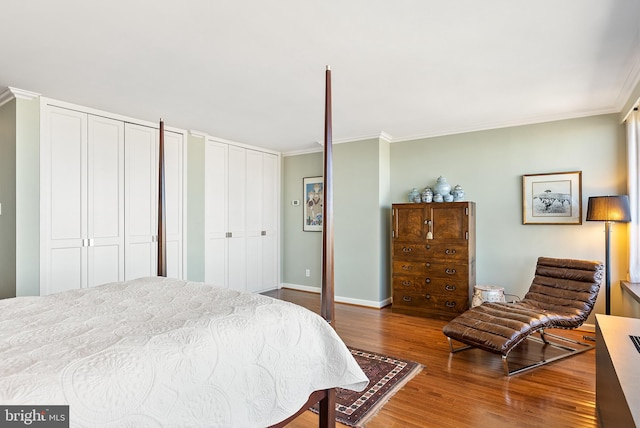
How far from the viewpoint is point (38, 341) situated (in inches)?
49.7

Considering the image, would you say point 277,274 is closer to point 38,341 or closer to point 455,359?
point 455,359

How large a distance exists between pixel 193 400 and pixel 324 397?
762mm

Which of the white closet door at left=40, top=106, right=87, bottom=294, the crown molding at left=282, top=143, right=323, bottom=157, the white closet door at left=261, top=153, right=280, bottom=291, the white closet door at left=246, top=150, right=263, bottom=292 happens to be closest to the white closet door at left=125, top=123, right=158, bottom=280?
the white closet door at left=40, top=106, right=87, bottom=294

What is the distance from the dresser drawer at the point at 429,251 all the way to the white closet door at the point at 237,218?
2.38 m

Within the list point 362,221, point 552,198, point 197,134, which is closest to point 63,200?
point 197,134

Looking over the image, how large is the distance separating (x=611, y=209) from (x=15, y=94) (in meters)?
5.68

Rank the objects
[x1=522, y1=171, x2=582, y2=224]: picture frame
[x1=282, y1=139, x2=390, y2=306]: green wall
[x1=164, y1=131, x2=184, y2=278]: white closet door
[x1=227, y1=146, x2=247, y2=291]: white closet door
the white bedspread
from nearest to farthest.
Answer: the white bedspread → [x1=522, y1=171, x2=582, y2=224]: picture frame → [x1=164, y1=131, x2=184, y2=278]: white closet door → [x1=282, y1=139, x2=390, y2=306]: green wall → [x1=227, y1=146, x2=247, y2=291]: white closet door

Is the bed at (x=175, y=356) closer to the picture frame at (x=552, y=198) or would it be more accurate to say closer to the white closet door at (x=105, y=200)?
the white closet door at (x=105, y=200)

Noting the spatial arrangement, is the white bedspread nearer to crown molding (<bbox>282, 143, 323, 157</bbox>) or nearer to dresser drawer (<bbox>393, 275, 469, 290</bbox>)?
dresser drawer (<bbox>393, 275, 469, 290</bbox>)

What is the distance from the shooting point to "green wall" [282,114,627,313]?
383 cm

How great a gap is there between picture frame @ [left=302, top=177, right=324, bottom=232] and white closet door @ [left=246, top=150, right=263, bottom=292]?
29.2 inches

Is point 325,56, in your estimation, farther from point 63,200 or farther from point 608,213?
point 608,213

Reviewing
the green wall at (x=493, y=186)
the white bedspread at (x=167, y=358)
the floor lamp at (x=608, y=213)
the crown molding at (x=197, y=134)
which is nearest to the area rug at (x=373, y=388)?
the white bedspread at (x=167, y=358)

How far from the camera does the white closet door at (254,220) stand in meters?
5.59
